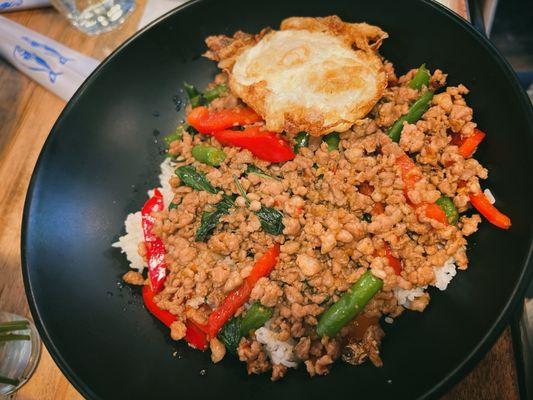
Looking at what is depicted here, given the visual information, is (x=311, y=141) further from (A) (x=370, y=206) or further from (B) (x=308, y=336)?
(B) (x=308, y=336)

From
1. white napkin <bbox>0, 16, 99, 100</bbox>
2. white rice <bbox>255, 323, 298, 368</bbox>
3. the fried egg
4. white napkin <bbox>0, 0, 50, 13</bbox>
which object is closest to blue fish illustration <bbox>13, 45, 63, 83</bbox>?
white napkin <bbox>0, 16, 99, 100</bbox>

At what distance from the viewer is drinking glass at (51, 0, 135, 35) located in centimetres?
376

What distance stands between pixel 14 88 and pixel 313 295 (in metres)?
3.08

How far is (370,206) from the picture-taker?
7.39 ft

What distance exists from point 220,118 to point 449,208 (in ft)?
4.54

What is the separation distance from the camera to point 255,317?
2.23 meters

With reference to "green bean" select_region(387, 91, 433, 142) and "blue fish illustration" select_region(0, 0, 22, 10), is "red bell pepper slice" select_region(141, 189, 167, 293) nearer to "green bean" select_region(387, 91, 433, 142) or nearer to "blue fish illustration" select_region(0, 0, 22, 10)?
"green bean" select_region(387, 91, 433, 142)

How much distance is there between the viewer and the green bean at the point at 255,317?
2.22 metres

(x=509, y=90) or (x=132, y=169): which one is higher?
(x=509, y=90)

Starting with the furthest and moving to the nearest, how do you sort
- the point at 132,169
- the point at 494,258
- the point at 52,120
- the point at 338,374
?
the point at 52,120, the point at 132,169, the point at 338,374, the point at 494,258

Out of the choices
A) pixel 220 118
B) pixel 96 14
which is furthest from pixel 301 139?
pixel 96 14

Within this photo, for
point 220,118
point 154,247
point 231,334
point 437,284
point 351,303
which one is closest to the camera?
point 351,303

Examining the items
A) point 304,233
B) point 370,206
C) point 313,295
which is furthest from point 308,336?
point 370,206

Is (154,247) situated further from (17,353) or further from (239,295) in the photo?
(17,353)
